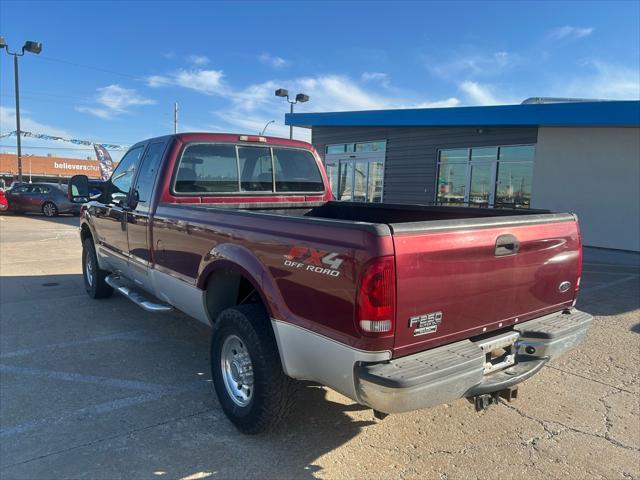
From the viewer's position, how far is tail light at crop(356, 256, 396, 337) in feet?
7.41

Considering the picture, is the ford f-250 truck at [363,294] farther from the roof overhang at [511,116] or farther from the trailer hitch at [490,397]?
the roof overhang at [511,116]

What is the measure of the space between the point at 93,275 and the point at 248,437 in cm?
428

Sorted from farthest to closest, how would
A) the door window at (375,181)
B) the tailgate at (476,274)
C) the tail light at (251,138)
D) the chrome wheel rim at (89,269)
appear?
the door window at (375,181)
the chrome wheel rim at (89,269)
the tail light at (251,138)
the tailgate at (476,274)

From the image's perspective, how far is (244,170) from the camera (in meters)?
4.91

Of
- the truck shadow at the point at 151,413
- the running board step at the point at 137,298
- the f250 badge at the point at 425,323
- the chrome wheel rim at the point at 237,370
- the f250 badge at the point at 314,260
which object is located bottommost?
the truck shadow at the point at 151,413

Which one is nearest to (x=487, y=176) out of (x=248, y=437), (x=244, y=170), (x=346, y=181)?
(x=346, y=181)

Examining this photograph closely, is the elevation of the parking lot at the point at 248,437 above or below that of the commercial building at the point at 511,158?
below

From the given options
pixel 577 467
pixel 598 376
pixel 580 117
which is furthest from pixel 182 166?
pixel 580 117

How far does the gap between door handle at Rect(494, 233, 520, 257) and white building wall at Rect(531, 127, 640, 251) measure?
37.9 feet

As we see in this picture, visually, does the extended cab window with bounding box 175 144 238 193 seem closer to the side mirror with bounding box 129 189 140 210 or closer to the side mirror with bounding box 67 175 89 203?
the side mirror with bounding box 129 189 140 210

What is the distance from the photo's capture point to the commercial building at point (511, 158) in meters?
12.2

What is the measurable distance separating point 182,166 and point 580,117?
36.8 ft

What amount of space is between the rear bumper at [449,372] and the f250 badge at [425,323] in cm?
13

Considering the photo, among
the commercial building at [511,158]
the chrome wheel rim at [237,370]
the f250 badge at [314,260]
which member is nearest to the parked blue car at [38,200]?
the commercial building at [511,158]
